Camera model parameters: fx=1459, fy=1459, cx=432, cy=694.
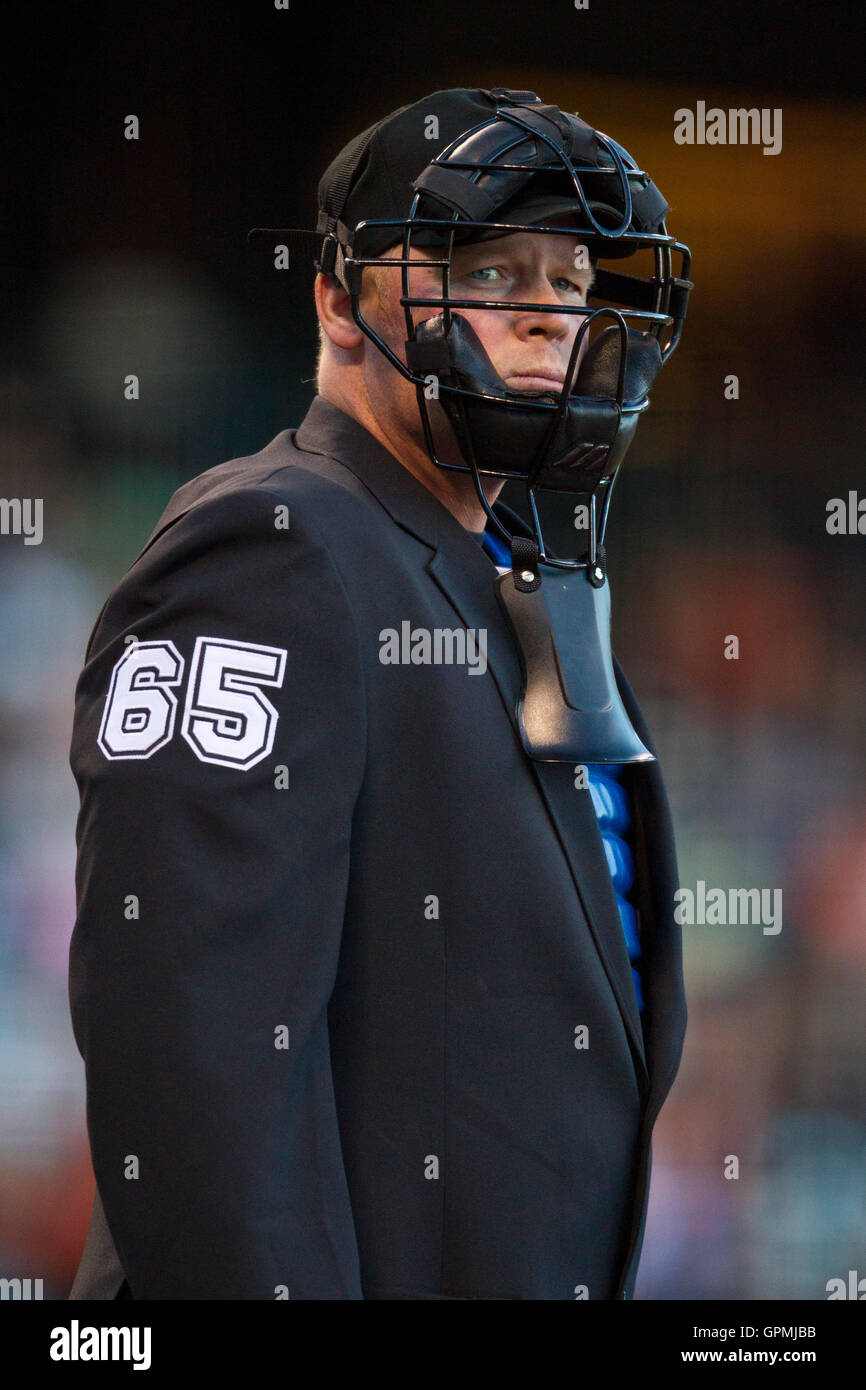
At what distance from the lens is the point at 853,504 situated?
90.7 inches

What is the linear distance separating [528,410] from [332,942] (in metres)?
0.44

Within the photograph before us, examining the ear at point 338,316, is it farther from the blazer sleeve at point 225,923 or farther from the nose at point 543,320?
the blazer sleeve at point 225,923

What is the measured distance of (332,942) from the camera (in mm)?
940

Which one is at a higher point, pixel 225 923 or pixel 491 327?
pixel 491 327

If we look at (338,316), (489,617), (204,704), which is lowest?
(204,704)

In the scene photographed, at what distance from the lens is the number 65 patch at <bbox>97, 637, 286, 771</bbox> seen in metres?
0.93

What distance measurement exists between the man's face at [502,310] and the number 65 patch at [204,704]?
12.1 inches

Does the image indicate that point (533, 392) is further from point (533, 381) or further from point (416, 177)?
point (416, 177)

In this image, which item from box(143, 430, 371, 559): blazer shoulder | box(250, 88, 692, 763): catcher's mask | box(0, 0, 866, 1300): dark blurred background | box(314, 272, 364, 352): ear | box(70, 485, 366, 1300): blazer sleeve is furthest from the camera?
box(0, 0, 866, 1300): dark blurred background

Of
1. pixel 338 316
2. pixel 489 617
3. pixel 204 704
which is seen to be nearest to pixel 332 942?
pixel 204 704

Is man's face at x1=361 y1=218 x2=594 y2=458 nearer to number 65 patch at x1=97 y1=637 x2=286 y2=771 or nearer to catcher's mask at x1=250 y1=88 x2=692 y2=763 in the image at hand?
catcher's mask at x1=250 y1=88 x2=692 y2=763

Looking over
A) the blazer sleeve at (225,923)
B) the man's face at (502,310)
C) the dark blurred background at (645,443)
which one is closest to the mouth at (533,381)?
the man's face at (502,310)

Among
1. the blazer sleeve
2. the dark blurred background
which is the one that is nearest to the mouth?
the blazer sleeve
